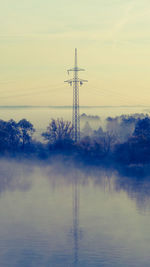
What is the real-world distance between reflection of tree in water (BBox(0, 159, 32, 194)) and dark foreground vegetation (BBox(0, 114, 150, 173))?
3.35 meters

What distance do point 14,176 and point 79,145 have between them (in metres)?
11.2

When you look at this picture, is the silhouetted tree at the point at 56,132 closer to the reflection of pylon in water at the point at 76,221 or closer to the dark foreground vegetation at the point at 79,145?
the dark foreground vegetation at the point at 79,145

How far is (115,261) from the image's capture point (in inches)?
670

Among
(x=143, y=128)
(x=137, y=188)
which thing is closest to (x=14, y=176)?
(x=137, y=188)

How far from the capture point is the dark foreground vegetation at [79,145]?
47844mm

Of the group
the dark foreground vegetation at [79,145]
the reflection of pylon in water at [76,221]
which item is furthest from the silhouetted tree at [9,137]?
the reflection of pylon in water at [76,221]

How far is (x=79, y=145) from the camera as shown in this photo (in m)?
50.9

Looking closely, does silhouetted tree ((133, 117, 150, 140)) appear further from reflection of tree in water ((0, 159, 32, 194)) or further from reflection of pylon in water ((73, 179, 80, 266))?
reflection of pylon in water ((73, 179, 80, 266))

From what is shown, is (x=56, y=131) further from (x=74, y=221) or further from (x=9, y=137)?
(x=74, y=221)

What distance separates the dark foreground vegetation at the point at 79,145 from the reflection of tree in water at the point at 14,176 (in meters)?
3.35

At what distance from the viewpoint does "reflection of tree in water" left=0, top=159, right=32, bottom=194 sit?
34819mm

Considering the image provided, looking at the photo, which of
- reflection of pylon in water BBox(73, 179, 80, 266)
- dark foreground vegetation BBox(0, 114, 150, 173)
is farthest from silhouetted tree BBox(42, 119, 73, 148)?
reflection of pylon in water BBox(73, 179, 80, 266)

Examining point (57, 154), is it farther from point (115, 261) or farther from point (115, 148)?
point (115, 261)

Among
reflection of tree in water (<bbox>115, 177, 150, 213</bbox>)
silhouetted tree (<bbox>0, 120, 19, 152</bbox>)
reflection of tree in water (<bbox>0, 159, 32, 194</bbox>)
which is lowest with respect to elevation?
reflection of tree in water (<bbox>0, 159, 32, 194</bbox>)
